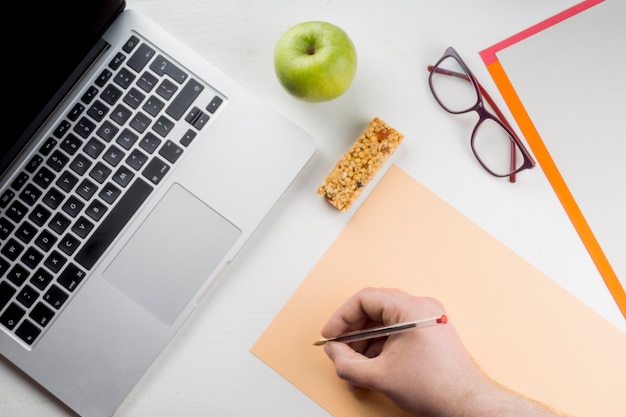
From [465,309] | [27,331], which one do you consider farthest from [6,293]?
[465,309]

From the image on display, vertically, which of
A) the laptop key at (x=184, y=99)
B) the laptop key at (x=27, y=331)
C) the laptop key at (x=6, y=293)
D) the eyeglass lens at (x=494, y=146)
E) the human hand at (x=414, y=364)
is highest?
the eyeglass lens at (x=494, y=146)

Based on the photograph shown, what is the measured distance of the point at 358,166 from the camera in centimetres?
80

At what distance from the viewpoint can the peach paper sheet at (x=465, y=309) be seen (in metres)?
0.80

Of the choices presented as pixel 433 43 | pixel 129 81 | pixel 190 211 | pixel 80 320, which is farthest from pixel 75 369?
pixel 433 43

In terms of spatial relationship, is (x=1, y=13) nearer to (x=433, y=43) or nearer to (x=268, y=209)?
(x=268, y=209)

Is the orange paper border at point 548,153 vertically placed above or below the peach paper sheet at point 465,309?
above

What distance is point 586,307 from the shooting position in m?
0.81

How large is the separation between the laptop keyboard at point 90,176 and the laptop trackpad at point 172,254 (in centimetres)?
3

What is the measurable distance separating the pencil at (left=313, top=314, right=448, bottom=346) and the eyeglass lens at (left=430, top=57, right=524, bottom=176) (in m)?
0.25

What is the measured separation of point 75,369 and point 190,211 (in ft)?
0.77

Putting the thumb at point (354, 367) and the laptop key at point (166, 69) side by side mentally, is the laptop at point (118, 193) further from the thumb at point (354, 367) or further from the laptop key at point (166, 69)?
the thumb at point (354, 367)

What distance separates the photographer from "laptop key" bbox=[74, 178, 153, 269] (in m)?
0.74

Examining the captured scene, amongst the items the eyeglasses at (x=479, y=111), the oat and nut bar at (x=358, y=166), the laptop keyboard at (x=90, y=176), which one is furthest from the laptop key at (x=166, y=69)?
the eyeglasses at (x=479, y=111)

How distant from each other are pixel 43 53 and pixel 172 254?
0.28 metres
